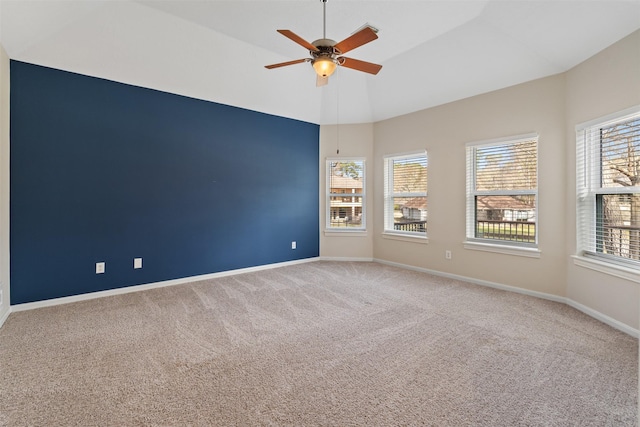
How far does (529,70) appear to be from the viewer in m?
3.73

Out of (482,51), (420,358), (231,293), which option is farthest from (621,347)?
(231,293)

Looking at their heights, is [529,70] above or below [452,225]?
above

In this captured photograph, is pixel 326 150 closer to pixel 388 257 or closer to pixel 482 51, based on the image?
pixel 388 257

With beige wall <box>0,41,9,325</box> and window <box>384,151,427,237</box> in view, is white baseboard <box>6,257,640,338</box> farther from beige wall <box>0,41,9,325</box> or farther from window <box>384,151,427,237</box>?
window <box>384,151,427,237</box>

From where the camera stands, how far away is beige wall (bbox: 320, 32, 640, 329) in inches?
117

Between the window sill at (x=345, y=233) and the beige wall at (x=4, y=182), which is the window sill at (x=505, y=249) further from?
the beige wall at (x=4, y=182)

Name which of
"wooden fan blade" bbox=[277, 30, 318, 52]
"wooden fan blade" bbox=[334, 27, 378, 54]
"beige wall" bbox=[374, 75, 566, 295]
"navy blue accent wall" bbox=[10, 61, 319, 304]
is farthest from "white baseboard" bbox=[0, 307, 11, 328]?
"beige wall" bbox=[374, 75, 566, 295]

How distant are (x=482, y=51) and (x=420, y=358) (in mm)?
3667

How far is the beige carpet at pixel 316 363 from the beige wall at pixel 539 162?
1.30 feet

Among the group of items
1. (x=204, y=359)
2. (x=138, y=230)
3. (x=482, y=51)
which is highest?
(x=482, y=51)

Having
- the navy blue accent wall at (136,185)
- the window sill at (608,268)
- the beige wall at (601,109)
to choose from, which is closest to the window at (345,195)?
the navy blue accent wall at (136,185)

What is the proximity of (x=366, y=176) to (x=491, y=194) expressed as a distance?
2299 mm

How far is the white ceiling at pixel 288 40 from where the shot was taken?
2957 millimetres

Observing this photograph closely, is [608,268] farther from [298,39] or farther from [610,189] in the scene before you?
[298,39]
